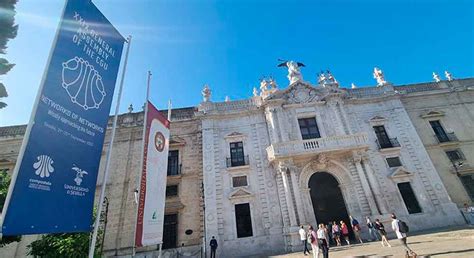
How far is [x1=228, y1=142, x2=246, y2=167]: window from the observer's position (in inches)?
766

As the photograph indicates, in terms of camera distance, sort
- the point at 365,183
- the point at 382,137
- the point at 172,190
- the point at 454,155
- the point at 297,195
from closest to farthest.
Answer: the point at 297,195 → the point at 365,183 → the point at 172,190 → the point at 454,155 → the point at 382,137

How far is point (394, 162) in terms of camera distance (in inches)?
746

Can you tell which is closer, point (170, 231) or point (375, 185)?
point (375, 185)

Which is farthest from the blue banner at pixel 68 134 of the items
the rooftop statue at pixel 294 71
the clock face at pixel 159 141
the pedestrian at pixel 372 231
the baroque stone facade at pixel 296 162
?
the rooftop statue at pixel 294 71

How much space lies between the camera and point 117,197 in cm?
1869

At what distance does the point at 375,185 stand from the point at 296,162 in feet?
18.5

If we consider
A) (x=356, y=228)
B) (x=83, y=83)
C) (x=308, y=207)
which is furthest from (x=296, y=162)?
(x=83, y=83)

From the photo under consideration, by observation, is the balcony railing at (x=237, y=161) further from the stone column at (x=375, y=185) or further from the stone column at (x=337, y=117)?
the stone column at (x=375, y=185)

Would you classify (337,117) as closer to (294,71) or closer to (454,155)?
(294,71)

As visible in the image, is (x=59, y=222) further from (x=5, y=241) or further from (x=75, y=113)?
(x=5, y=241)

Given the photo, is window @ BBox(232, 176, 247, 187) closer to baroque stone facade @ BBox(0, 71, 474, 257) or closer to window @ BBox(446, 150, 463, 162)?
baroque stone facade @ BBox(0, 71, 474, 257)

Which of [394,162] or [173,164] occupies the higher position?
[173,164]

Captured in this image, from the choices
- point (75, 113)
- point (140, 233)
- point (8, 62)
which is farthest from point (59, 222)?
point (8, 62)

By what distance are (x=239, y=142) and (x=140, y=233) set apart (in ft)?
46.8
